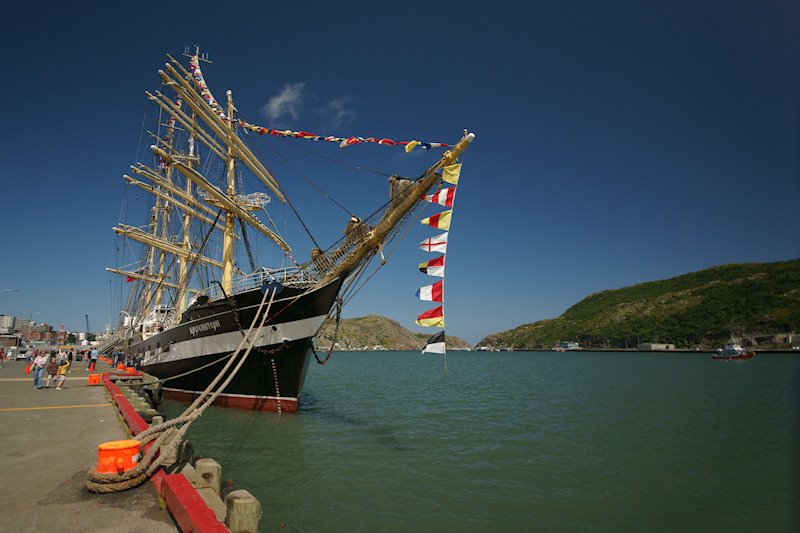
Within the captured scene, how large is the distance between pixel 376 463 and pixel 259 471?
2866mm

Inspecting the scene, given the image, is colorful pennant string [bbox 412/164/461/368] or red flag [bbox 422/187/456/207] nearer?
colorful pennant string [bbox 412/164/461/368]

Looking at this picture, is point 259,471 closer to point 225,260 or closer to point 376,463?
point 376,463

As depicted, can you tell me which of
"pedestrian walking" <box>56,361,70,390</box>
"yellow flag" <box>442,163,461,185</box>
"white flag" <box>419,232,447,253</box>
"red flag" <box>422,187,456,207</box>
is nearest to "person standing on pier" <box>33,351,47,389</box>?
"pedestrian walking" <box>56,361,70,390</box>

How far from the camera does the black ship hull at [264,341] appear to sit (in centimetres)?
1481

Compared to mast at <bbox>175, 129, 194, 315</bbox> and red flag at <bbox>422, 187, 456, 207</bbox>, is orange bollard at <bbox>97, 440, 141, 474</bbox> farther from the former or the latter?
mast at <bbox>175, 129, 194, 315</bbox>

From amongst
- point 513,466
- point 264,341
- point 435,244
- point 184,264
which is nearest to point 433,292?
point 435,244

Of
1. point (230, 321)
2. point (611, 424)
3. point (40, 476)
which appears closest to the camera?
point (40, 476)

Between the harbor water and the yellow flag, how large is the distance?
760cm

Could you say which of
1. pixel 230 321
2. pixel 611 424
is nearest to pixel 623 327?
pixel 611 424

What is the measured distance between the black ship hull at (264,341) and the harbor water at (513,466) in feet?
2.83

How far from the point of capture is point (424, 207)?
12.5 m

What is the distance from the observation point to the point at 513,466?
955 cm

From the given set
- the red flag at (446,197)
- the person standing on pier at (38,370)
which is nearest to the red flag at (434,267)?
the red flag at (446,197)

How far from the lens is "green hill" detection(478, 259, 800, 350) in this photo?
89.8 meters
